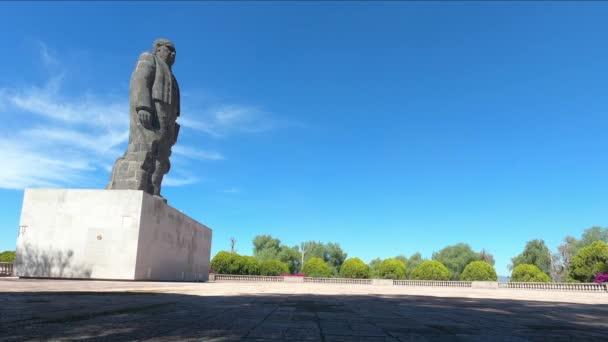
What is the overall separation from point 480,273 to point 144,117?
1808 inches

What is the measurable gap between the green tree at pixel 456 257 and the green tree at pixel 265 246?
35.2 metres

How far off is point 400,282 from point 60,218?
35.0 m

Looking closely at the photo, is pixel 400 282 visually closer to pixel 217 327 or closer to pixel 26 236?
pixel 26 236

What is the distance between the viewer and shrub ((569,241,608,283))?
39.0m

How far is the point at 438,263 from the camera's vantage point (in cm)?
5078

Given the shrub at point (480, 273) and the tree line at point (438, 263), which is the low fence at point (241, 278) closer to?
the tree line at point (438, 263)

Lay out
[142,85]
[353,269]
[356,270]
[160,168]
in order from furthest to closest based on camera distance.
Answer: [353,269] → [356,270] → [160,168] → [142,85]

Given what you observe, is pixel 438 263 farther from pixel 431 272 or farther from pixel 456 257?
pixel 456 257

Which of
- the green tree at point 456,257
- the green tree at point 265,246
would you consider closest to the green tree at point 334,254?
the green tree at point 265,246

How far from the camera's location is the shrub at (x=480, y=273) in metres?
49.0

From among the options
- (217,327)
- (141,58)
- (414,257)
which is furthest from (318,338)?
(414,257)

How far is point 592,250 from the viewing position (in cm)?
4047

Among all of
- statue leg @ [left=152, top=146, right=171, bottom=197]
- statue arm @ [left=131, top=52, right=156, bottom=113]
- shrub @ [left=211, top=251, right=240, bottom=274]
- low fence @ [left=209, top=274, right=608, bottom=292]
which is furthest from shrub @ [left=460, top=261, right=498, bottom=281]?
statue arm @ [left=131, top=52, right=156, bottom=113]

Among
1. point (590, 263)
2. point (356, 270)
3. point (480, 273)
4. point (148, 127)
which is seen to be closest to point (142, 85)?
point (148, 127)
